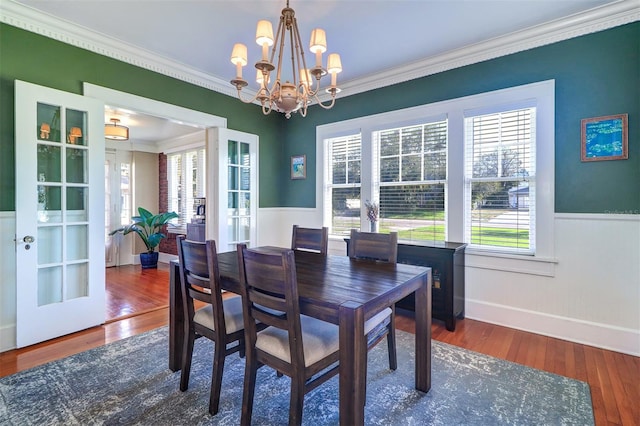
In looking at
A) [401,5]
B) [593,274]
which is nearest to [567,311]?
[593,274]

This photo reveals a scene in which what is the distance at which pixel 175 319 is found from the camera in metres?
2.14

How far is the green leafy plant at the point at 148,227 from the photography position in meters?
5.74

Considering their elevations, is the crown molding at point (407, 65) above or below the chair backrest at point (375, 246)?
above

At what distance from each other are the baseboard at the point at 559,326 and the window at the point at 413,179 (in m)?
0.87

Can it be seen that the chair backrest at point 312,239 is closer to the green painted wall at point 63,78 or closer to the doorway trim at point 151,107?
the doorway trim at point 151,107

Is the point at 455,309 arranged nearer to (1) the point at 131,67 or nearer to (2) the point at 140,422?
(2) the point at 140,422

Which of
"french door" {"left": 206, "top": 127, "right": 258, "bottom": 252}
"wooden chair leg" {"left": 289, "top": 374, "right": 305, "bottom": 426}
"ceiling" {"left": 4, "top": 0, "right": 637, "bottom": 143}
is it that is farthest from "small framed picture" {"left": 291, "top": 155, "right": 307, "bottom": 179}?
"wooden chair leg" {"left": 289, "top": 374, "right": 305, "bottom": 426}

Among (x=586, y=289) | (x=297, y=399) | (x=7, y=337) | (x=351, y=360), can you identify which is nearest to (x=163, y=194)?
(x=7, y=337)

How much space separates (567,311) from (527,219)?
2.87 ft

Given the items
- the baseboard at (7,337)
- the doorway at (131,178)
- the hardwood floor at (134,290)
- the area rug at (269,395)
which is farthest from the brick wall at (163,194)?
the area rug at (269,395)

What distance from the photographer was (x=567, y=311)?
2.72 m

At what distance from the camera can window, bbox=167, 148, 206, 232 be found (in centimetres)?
587

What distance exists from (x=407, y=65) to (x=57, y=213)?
3.88 m

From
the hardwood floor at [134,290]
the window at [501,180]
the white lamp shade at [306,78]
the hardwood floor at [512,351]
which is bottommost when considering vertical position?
the hardwood floor at [512,351]
